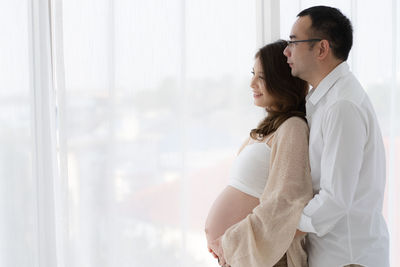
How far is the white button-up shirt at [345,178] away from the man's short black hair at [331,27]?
0.07 metres

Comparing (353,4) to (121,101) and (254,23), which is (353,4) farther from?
(121,101)

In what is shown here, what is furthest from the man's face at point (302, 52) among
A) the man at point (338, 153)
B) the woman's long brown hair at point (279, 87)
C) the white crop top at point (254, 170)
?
the white crop top at point (254, 170)

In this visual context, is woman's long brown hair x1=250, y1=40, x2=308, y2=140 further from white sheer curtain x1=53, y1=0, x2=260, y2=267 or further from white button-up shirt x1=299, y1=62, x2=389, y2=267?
white sheer curtain x1=53, y1=0, x2=260, y2=267

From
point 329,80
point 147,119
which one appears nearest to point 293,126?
point 329,80

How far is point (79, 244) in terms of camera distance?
159cm

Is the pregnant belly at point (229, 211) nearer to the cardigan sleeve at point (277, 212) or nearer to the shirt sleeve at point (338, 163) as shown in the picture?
the cardigan sleeve at point (277, 212)

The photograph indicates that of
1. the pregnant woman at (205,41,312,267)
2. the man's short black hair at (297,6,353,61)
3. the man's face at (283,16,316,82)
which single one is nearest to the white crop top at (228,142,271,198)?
the pregnant woman at (205,41,312,267)

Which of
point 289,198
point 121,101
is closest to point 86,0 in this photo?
point 121,101

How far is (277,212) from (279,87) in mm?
463

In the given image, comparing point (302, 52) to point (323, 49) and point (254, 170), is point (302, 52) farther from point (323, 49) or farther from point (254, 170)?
point (254, 170)

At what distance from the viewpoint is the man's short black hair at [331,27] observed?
4.55ft

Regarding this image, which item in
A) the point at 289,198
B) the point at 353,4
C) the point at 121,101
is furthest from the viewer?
the point at 353,4

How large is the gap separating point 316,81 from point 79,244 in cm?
102

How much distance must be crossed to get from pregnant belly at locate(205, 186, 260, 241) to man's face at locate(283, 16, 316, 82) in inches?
18.0
